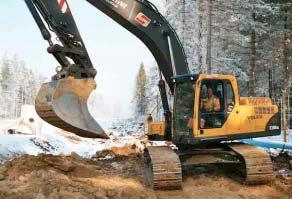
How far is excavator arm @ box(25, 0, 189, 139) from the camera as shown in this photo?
29.7 feet

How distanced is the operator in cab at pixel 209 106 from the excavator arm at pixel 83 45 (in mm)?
1267

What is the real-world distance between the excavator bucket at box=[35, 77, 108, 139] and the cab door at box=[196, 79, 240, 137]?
2285mm

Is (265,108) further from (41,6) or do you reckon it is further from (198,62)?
(198,62)

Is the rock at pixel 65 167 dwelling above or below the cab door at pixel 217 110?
below

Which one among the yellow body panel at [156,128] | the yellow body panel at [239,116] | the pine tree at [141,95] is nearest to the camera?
the yellow body panel at [239,116]

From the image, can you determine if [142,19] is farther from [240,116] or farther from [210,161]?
[210,161]

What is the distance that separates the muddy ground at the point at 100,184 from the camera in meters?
7.84

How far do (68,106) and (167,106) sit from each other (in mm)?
3196

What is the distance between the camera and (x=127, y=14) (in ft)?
35.1

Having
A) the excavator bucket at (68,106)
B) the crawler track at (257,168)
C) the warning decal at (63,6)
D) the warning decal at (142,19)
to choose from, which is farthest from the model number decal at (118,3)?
the crawler track at (257,168)

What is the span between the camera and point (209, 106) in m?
10.1

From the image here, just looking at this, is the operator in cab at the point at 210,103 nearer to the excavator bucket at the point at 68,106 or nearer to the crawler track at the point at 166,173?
the crawler track at the point at 166,173

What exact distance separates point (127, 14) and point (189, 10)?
2091cm

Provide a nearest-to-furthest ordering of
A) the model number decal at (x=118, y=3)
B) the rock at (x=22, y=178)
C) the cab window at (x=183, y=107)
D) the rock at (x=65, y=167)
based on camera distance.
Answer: the rock at (x=22, y=178) < the cab window at (x=183, y=107) < the rock at (x=65, y=167) < the model number decal at (x=118, y=3)
